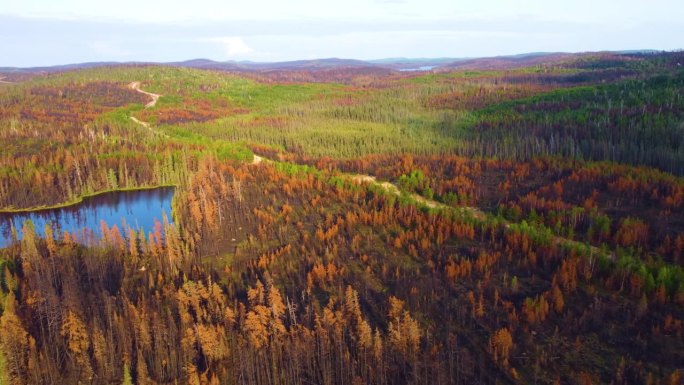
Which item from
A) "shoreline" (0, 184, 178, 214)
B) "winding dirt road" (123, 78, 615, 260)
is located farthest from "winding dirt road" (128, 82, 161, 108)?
"shoreline" (0, 184, 178, 214)

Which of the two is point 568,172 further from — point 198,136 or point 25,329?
point 198,136

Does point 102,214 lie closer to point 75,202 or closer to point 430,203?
point 75,202

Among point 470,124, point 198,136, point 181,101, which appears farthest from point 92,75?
point 470,124

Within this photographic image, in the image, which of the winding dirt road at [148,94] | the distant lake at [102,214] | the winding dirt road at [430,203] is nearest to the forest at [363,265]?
the winding dirt road at [430,203]

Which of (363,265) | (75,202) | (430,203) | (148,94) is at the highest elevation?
(148,94)

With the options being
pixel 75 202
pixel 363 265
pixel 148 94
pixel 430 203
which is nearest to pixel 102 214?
pixel 75 202

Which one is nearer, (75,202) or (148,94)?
(75,202)
